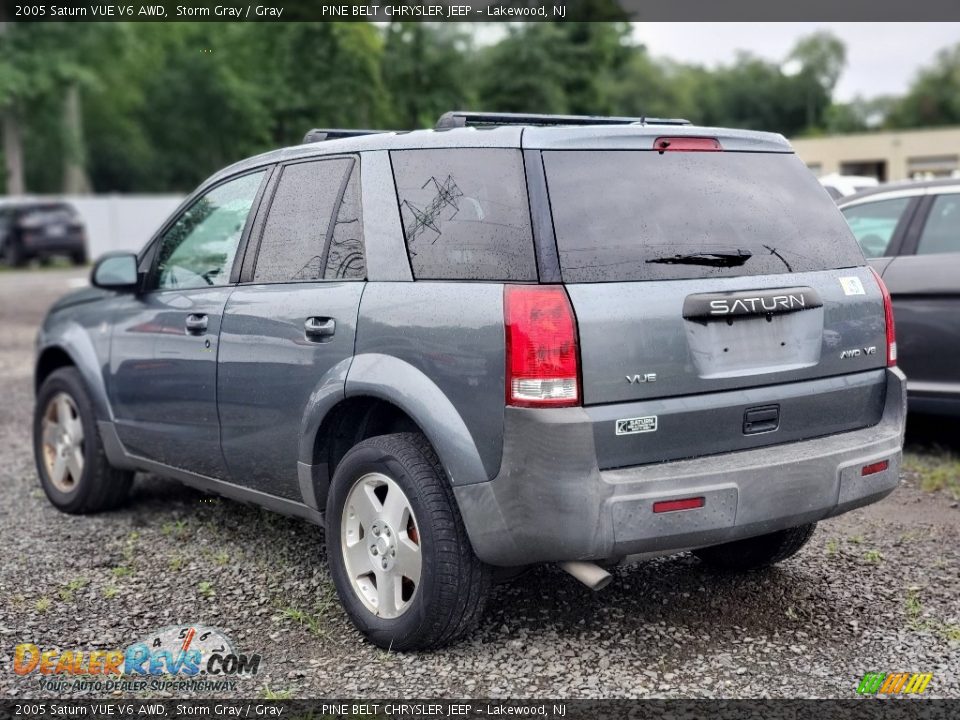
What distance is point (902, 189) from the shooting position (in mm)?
7246

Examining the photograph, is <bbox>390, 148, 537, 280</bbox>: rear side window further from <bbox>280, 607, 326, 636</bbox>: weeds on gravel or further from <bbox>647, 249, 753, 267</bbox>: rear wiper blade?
<bbox>280, 607, 326, 636</bbox>: weeds on gravel

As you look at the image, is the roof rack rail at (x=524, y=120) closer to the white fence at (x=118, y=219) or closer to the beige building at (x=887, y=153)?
the white fence at (x=118, y=219)

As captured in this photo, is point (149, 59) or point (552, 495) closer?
point (552, 495)

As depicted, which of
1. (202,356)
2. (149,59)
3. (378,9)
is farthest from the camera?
(149,59)

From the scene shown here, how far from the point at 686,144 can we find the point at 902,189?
12.7 ft

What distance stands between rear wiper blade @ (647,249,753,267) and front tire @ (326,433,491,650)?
3.37ft

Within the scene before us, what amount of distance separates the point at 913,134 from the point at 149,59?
38.5m

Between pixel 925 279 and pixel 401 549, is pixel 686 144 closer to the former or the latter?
pixel 401 549

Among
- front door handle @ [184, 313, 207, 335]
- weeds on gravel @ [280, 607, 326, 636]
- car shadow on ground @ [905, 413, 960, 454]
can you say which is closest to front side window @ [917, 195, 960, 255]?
car shadow on ground @ [905, 413, 960, 454]

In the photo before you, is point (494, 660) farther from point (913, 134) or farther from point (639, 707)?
point (913, 134)

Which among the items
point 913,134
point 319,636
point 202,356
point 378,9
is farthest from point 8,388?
point 913,134

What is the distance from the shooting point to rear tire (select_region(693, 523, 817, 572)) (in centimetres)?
457

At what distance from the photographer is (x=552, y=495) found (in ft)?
11.4

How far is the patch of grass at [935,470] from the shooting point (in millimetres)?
6176
